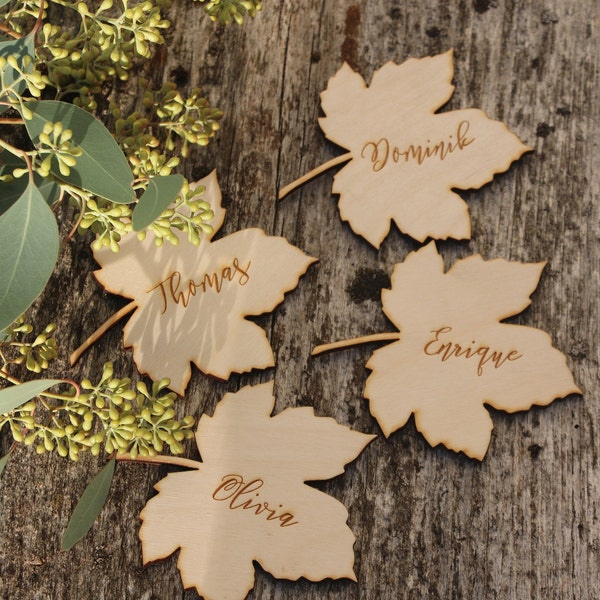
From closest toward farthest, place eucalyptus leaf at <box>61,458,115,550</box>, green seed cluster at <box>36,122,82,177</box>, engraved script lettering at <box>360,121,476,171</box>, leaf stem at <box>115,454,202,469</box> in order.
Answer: green seed cluster at <box>36,122,82,177</box> < eucalyptus leaf at <box>61,458,115,550</box> < leaf stem at <box>115,454,202,469</box> < engraved script lettering at <box>360,121,476,171</box>

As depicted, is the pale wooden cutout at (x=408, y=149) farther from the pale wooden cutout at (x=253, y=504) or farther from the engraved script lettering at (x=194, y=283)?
the pale wooden cutout at (x=253, y=504)

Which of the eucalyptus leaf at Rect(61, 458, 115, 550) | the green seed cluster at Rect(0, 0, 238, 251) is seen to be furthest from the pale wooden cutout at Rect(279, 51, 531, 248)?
the eucalyptus leaf at Rect(61, 458, 115, 550)

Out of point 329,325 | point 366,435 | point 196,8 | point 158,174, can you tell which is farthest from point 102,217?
point 196,8

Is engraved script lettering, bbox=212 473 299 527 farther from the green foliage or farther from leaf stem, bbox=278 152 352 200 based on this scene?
leaf stem, bbox=278 152 352 200

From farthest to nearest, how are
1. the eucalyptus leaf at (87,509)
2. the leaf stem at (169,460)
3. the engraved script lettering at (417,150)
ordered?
the engraved script lettering at (417,150)
the leaf stem at (169,460)
the eucalyptus leaf at (87,509)

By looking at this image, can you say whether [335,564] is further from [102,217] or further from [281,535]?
[102,217]

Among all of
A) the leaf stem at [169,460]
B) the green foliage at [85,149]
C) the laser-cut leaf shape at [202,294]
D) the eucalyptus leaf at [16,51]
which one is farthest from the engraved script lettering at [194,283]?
the eucalyptus leaf at [16,51]

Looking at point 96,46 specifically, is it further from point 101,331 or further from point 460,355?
point 460,355
